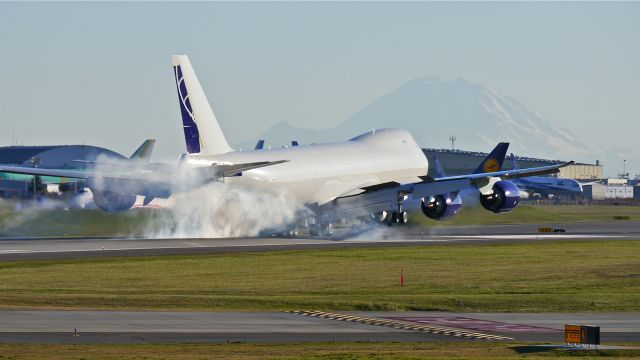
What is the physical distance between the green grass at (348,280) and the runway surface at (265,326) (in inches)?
107

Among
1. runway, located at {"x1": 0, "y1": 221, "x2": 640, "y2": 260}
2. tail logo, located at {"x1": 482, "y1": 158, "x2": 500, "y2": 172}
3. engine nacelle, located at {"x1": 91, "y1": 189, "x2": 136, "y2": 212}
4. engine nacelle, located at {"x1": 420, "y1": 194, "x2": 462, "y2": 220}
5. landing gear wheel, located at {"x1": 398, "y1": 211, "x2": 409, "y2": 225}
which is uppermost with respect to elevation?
tail logo, located at {"x1": 482, "y1": 158, "x2": 500, "y2": 172}

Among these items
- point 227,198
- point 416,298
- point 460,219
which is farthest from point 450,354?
point 460,219

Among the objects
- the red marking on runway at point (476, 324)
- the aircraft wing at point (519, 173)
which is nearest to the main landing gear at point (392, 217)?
the aircraft wing at point (519, 173)

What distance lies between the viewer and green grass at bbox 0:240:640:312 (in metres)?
40.7

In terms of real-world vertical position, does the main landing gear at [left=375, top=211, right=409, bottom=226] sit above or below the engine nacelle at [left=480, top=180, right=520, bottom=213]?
below

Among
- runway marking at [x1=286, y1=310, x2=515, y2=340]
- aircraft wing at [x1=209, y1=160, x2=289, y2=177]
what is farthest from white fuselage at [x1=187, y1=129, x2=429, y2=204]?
runway marking at [x1=286, y1=310, x2=515, y2=340]

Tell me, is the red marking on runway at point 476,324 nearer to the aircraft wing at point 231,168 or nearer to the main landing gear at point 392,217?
the aircraft wing at point 231,168

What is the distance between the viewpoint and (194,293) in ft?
147

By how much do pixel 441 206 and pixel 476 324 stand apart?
48812mm

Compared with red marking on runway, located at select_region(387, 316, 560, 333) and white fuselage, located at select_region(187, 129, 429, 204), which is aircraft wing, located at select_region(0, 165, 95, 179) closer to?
white fuselage, located at select_region(187, 129, 429, 204)

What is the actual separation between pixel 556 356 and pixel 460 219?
68.0 m

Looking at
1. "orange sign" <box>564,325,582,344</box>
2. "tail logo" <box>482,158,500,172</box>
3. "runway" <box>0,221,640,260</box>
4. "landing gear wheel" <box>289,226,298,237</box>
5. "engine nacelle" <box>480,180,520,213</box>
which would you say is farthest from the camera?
"tail logo" <box>482,158,500,172</box>

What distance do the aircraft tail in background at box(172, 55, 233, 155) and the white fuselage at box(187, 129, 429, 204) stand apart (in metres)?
0.80

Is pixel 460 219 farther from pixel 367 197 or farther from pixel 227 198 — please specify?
pixel 227 198
